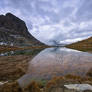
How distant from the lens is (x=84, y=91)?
19.1 ft

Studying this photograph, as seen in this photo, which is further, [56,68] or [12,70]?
[56,68]

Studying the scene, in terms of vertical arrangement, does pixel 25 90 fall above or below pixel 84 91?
below

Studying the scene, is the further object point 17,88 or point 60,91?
point 17,88

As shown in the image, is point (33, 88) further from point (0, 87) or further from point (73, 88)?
point (73, 88)

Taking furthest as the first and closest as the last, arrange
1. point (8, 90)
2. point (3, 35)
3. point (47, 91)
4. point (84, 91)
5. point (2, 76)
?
point (3, 35) → point (2, 76) → point (8, 90) → point (47, 91) → point (84, 91)

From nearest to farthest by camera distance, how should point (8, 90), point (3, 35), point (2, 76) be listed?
point (8, 90) < point (2, 76) < point (3, 35)

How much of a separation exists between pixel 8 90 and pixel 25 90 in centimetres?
117

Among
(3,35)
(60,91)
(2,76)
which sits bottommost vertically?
(2,76)

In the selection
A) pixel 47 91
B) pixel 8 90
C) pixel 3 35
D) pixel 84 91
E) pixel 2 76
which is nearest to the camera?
pixel 84 91

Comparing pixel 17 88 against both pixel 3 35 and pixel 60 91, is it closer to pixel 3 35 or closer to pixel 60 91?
pixel 60 91

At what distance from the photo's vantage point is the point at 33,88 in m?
7.72

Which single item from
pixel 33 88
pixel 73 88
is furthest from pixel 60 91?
pixel 33 88

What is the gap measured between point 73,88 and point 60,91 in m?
0.75

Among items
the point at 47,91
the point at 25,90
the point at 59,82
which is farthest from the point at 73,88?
the point at 25,90
